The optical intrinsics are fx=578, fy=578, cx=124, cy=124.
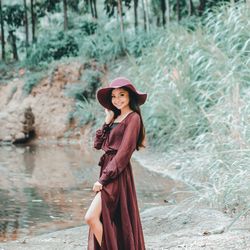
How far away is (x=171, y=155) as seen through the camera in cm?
791

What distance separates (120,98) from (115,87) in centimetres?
7

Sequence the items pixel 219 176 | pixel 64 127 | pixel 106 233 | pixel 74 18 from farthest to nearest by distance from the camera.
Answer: pixel 74 18, pixel 64 127, pixel 219 176, pixel 106 233

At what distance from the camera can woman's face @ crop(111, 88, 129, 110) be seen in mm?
3082

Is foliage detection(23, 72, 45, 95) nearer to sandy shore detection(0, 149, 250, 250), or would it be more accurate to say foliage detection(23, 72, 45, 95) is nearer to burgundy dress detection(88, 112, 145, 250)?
sandy shore detection(0, 149, 250, 250)

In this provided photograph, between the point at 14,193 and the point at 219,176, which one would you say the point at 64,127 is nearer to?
the point at 14,193

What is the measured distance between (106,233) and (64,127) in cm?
961

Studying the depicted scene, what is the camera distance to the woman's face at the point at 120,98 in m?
3.08

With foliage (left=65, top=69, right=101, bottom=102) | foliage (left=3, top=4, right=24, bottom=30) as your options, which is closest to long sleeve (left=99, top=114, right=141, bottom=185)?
foliage (left=65, top=69, right=101, bottom=102)

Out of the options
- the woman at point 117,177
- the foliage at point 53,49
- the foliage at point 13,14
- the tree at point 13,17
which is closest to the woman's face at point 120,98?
the woman at point 117,177

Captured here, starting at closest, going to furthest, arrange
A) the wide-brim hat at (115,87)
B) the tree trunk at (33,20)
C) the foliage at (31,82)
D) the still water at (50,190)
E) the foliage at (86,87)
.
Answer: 1. the wide-brim hat at (115,87)
2. the still water at (50,190)
3. the foliage at (86,87)
4. the foliage at (31,82)
5. the tree trunk at (33,20)

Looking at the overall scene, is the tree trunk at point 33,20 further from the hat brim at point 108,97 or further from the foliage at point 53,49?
the hat brim at point 108,97

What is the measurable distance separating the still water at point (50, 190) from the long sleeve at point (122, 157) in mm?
1823

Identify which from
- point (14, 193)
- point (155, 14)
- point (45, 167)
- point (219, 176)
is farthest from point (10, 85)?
point (219, 176)

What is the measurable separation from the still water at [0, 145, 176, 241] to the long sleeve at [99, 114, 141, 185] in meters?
1.82
